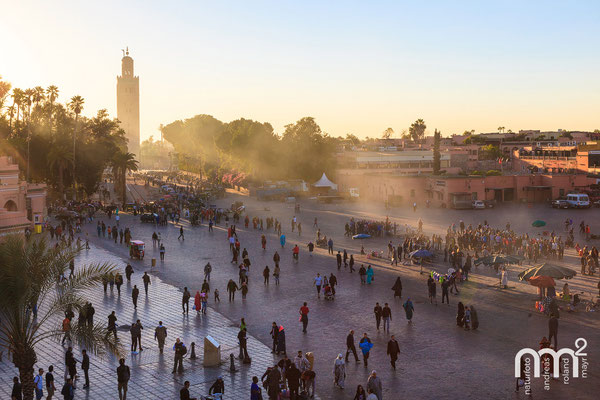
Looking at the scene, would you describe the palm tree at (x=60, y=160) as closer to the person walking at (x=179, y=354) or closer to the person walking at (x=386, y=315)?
the person walking at (x=179, y=354)

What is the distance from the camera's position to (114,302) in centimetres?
2242

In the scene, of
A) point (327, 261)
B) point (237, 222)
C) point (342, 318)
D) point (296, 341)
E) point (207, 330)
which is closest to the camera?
point (296, 341)

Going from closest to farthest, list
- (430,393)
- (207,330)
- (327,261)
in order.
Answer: (430,393)
(207,330)
(327,261)

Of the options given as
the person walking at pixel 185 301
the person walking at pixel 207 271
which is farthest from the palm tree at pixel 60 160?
the person walking at pixel 185 301

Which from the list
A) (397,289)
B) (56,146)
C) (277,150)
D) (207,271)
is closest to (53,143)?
(56,146)

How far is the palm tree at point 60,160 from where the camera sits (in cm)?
5641

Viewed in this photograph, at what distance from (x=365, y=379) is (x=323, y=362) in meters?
1.62

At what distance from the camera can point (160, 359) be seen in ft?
52.7

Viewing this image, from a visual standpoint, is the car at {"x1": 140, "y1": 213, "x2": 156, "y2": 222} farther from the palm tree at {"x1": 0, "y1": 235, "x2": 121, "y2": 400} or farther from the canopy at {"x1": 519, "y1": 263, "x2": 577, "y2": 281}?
the palm tree at {"x1": 0, "y1": 235, "x2": 121, "y2": 400}

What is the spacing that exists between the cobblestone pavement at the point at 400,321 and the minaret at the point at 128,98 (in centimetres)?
14935

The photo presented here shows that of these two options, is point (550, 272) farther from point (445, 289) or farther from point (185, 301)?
point (185, 301)

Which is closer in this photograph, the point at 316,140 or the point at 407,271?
the point at 407,271

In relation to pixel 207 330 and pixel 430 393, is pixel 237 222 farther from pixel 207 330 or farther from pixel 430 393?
pixel 430 393

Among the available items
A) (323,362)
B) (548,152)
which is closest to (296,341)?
(323,362)
